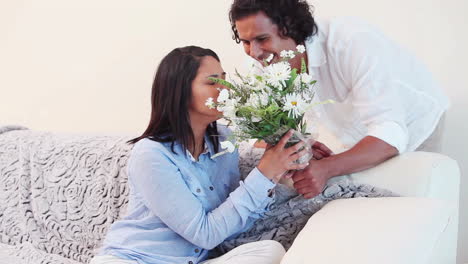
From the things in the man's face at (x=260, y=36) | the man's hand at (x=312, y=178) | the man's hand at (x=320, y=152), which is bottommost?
the man's hand at (x=312, y=178)

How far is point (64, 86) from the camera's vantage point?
11.2ft

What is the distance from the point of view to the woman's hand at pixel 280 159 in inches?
62.2

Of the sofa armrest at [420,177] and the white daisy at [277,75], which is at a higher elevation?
the white daisy at [277,75]

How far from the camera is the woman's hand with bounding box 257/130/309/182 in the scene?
1.58 metres

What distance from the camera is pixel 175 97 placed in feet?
5.67

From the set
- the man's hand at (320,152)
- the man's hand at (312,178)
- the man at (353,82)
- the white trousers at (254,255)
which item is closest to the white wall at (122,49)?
the man at (353,82)

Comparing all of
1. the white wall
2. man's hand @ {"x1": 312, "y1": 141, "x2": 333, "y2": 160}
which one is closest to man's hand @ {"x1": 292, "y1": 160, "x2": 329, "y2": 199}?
man's hand @ {"x1": 312, "y1": 141, "x2": 333, "y2": 160}

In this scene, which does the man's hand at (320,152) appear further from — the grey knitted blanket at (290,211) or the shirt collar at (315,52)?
the shirt collar at (315,52)

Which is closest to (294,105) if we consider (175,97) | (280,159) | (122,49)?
(280,159)

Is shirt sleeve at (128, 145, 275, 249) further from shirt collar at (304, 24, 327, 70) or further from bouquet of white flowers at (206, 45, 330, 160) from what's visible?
shirt collar at (304, 24, 327, 70)

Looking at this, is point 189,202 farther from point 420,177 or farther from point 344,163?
point 420,177

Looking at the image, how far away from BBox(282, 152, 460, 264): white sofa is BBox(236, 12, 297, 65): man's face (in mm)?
523

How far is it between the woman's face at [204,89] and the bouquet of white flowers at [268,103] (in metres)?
0.14

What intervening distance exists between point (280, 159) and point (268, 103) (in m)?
0.18
